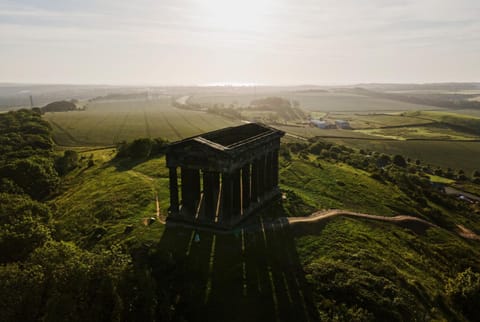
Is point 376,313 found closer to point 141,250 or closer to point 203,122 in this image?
point 141,250

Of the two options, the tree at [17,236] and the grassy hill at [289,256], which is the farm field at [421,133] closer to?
the grassy hill at [289,256]

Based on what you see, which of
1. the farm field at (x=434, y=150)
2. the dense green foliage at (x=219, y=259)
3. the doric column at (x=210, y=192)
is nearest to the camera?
the dense green foliage at (x=219, y=259)

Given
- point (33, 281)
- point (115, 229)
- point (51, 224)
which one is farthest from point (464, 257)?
point (51, 224)

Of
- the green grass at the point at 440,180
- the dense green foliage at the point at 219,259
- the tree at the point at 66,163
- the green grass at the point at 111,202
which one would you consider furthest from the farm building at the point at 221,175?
the green grass at the point at 440,180

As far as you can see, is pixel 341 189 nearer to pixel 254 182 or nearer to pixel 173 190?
pixel 254 182

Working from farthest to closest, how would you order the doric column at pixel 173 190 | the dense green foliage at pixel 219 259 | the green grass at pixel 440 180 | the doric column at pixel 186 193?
the green grass at pixel 440 180, the doric column at pixel 186 193, the doric column at pixel 173 190, the dense green foliage at pixel 219 259

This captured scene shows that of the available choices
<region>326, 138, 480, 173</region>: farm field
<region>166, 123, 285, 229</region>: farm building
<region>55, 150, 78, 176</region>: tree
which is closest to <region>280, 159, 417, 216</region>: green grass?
<region>166, 123, 285, 229</region>: farm building

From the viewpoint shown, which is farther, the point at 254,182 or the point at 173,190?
the point at 254,182

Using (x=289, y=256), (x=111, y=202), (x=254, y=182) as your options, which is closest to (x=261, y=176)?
(x=254, y=182)

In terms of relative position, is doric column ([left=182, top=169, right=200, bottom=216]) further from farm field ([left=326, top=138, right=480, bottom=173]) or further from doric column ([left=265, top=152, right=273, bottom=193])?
farm field ([left=326, top=138, right=480, bottom=173])
